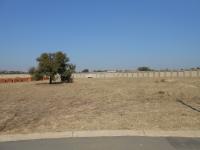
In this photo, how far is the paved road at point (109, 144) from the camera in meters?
6.41

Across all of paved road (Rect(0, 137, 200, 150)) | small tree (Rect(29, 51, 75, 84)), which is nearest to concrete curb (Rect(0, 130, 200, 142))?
paved road (Rect(0, 137, 200, 150))

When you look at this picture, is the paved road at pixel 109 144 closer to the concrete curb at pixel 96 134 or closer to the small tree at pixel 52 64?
the concrete curb at pixel 96 134

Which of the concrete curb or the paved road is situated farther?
the concrete curb

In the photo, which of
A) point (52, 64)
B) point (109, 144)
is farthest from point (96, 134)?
point (52, 64)

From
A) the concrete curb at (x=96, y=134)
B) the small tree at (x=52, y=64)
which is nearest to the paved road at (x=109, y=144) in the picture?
the concrete curb at (x=96, y=134)

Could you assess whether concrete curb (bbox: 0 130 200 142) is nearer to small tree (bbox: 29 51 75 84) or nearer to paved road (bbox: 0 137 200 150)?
paved road (bbox: 0 137 200 150)

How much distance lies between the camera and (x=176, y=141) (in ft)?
22.5

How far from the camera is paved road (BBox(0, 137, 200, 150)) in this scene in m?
6.41

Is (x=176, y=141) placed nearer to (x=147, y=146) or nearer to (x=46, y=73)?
(x=147, y=146)

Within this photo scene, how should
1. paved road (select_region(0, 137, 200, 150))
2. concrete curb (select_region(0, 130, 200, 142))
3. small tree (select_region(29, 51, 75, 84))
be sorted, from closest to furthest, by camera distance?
paved road (select_region(0, 137, 200, 150)) < concrete curb (select_region(0, 130, 200, 142)) < small tree (select_region(29, 51, 75, 84))

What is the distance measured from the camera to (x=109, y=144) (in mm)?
6660

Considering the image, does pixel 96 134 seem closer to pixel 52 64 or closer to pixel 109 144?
pixel 109 144

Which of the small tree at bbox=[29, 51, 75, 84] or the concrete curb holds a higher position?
the small tree at bbox=[29, 51, 75, 84]

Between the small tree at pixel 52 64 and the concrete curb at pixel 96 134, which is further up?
the small tree at pixel 52 64
